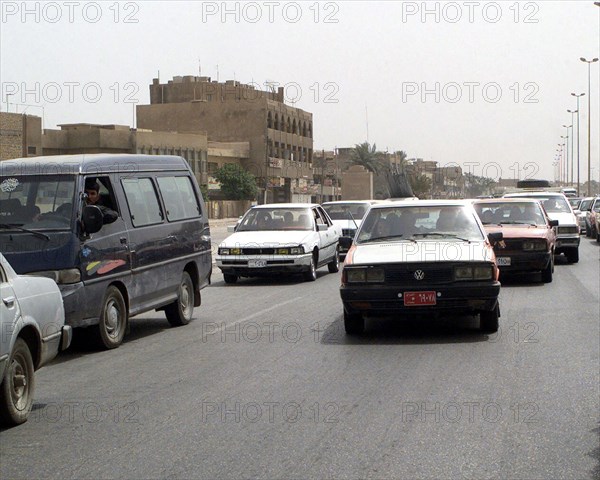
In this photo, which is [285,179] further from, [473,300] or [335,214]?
[473,300]

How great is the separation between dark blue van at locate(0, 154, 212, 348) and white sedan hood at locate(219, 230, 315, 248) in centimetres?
601

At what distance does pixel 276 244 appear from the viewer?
19.5m

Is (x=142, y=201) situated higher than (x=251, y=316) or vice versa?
(x=142, y=201)

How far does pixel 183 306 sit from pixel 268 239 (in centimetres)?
646

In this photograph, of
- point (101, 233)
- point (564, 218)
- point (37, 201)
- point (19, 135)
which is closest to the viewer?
point (37, 201)

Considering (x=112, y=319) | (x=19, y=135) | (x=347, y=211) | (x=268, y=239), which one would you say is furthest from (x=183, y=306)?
(x=19, y=135)

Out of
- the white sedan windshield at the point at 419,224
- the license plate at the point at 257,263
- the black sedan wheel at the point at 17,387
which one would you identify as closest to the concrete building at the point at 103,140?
the license plate at the point at 257,263

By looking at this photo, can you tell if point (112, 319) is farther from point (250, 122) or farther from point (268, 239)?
point (250, 122)

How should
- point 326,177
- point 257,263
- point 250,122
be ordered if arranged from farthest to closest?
point 326,177 < point 250,122 < point 257,263

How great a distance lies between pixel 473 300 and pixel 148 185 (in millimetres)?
4290

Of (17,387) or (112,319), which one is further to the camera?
(112,319)

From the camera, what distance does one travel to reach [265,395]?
816cm

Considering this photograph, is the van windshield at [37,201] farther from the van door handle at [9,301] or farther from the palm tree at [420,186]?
the palm tree at [420,186]

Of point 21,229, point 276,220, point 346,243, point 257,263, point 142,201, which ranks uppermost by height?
point 142,201
